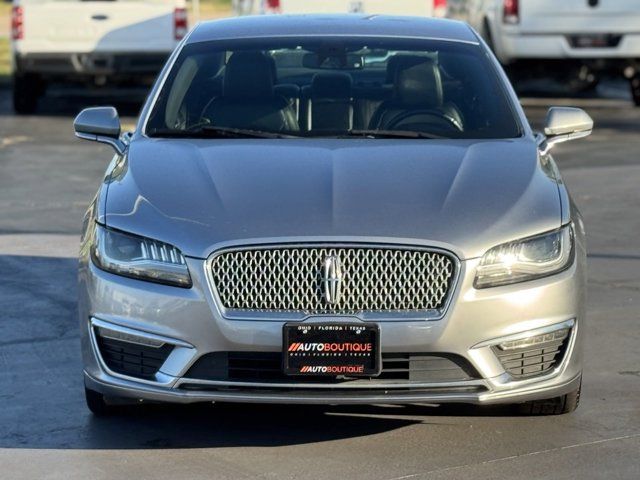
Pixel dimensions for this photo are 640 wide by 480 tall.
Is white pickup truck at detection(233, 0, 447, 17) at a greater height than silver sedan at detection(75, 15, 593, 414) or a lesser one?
lesser

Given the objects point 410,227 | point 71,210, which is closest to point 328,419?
point 410,227

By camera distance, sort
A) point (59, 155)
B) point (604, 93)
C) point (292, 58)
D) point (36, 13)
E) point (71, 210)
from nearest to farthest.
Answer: point (292, 58), point (71, 210), point (59, 155), point (36, 13), point (604, 93)

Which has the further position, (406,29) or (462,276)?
(406,29)

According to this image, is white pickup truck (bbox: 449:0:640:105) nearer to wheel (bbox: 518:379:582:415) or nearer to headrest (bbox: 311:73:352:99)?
headrest (bbox: 311:73:352:99)

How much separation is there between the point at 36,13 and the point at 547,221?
13.5m

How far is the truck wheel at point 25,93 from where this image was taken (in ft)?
62.2

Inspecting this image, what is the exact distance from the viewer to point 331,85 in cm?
707

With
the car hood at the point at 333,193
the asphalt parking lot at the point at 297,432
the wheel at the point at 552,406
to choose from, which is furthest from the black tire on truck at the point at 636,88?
the wheel at the point at 552,406

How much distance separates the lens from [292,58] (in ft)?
23.8

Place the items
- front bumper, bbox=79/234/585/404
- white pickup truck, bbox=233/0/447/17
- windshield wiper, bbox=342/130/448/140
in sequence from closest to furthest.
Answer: front bumper, bbox=79/234/585/404 → windshield wiper, bbox=342/130/448/140 → white pickup truck, bbox=233/0/447/17

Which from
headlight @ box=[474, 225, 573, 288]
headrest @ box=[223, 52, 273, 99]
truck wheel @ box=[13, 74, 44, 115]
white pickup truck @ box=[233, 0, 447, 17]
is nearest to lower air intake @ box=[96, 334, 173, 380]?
headlight @ box=[474, 225, 573, 288]

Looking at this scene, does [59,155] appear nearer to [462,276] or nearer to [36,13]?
[36,13]

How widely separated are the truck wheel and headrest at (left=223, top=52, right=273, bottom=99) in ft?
40.1

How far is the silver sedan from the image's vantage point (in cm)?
541
